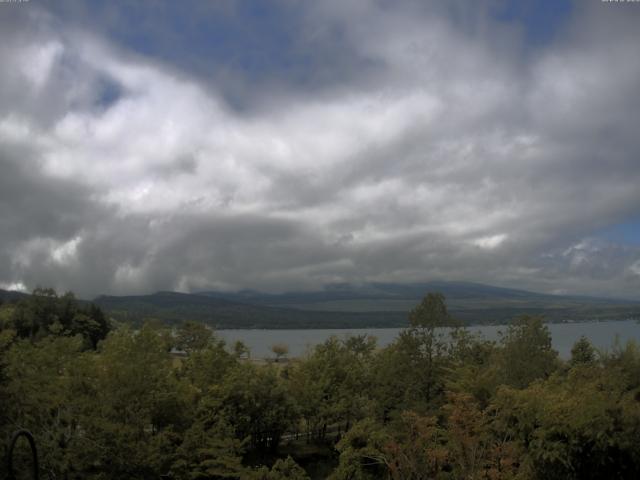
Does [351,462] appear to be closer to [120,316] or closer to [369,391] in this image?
[369,391]

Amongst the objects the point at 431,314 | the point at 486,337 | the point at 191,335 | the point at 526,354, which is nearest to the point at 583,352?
the point at 486,337

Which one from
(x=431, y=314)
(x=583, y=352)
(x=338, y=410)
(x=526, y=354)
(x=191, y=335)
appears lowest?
(x=338, y=410)

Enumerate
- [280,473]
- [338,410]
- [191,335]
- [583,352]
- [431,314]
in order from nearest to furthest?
1. [280,473]
2. [431,314]
3. [338,410]
4. [583,352]
5. [191,335]

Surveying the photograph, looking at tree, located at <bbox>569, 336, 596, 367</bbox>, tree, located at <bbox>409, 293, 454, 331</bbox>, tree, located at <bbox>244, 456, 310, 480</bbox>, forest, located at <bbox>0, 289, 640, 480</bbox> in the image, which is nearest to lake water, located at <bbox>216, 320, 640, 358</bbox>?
tree, located at <bbox>569, 336, 596, 367</bbox>

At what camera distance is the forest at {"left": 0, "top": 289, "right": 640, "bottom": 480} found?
18.0 metres

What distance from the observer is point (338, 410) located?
103ft

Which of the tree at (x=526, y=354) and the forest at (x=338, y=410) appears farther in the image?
the tree at (x=526, y=354)

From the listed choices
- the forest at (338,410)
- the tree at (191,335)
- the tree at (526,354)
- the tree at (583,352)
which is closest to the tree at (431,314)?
the forest at (338,410)

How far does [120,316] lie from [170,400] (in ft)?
372

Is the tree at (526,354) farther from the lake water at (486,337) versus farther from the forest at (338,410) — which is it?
the lake water at (486,337)

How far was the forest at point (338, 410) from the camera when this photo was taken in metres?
18.0

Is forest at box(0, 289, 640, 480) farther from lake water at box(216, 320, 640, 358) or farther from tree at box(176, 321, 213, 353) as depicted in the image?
tree at box(176, 321, 213, 353)

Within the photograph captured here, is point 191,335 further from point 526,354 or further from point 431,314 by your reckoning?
point 526,354

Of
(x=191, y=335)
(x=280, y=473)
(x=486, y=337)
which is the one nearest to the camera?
(x=280, y=473)
